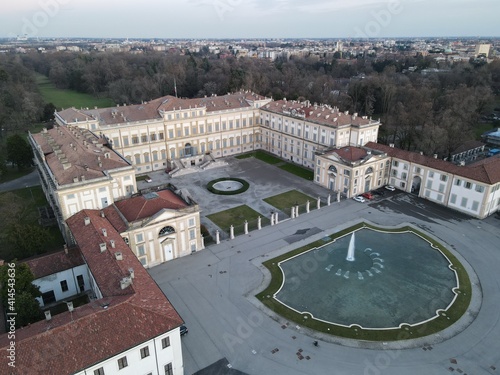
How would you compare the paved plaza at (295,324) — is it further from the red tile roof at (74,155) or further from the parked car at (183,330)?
the red tile roof at (74,155)

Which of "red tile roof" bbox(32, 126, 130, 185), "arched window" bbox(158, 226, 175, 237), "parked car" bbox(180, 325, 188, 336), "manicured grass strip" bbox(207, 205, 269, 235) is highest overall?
"red tile roof" bbox(32, 126, 130, 185)

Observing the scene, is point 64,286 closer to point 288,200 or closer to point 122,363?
point 122,363

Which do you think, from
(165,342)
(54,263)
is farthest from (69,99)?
(165,342)

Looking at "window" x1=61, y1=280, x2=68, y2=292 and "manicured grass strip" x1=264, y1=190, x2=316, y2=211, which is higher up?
"window" x1=61, y1=280, x2=68, y2=292

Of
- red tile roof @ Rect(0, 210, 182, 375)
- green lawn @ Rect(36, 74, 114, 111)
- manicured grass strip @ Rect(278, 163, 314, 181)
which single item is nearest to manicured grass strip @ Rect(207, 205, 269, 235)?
manicured grass strip @ Rect(278, 163, 314, 181)

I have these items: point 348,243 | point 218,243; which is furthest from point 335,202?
point 218,243

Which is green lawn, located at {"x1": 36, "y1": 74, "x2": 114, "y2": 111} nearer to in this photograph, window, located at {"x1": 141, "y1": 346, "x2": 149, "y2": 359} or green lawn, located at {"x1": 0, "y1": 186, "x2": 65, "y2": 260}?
green lawn, located at {"x1": 0, "y1": 186, "x2": 65, "y2": 260}
